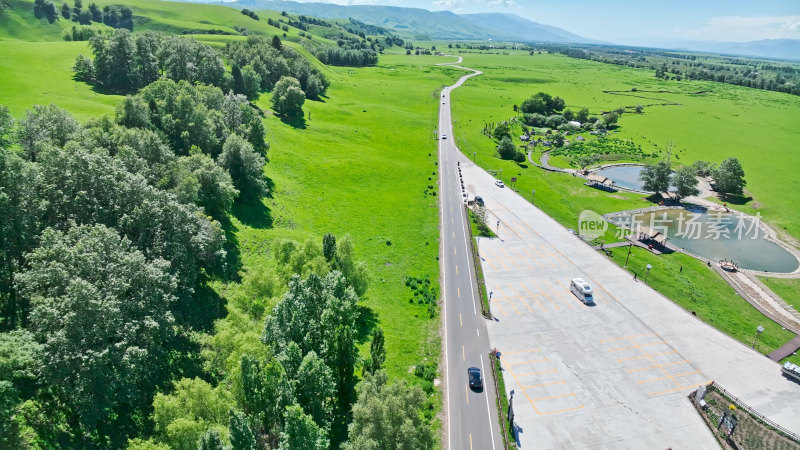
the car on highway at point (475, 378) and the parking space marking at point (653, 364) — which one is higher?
the parking space marking at point (653, 364)

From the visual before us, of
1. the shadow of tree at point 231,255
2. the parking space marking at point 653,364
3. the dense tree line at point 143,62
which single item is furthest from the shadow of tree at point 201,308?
the dense tree line at point 143,62

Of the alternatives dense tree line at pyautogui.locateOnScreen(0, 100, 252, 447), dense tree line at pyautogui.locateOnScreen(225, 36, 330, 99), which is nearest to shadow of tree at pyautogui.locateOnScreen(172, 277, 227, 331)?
dense tree line at pyautogui.locateOnScreen(0, 100, 252, 447)

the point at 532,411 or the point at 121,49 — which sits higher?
the point at 121,49

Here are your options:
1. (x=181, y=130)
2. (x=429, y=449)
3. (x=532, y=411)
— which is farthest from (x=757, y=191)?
(x=181, y=130)

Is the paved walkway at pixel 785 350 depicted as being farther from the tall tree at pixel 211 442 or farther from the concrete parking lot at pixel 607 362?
the tall tree at pixel 211 442

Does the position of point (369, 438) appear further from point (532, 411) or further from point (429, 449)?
point (532, 411)

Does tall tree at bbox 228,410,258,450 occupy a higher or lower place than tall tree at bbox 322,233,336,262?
lower

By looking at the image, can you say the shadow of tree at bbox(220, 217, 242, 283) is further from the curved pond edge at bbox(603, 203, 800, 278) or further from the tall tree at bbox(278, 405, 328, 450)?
the curved pond edge at bbox(603, 203, 800, 278)
